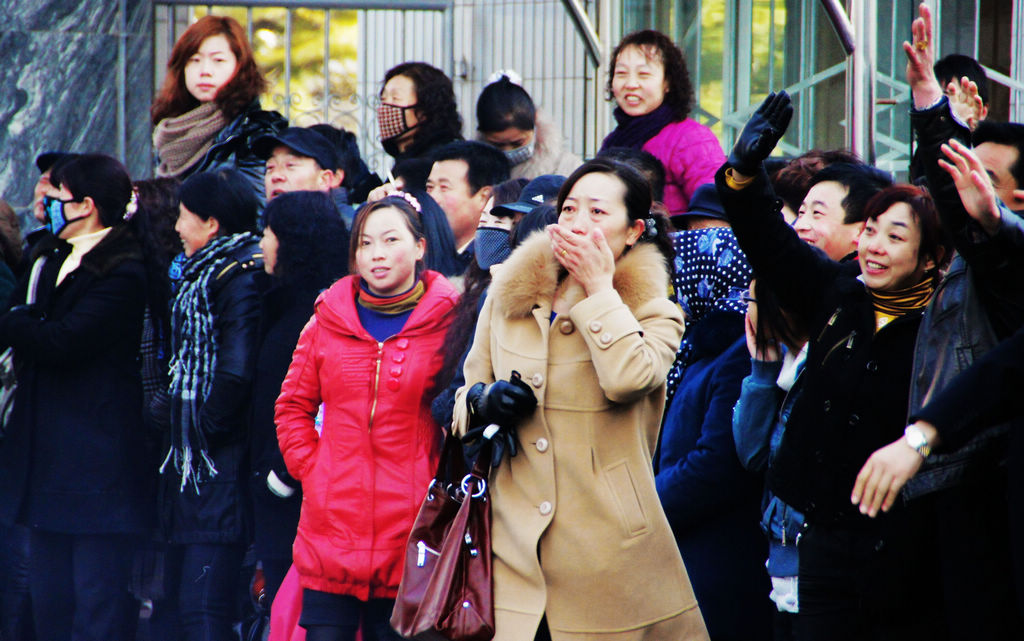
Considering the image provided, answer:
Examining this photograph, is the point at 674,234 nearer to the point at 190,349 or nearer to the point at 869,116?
the point at 869,116

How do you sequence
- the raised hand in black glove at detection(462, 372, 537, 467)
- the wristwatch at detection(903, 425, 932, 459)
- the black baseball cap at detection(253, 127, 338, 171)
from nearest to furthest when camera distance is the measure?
the wristwatch at detection(903, 425, 932, 459) < the raised hand in black glove at detection(462, 372, 537, 467) < the black baseball cap at detection(253, 127, 338, 171)

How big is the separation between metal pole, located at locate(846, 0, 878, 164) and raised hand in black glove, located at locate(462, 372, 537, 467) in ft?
7.32

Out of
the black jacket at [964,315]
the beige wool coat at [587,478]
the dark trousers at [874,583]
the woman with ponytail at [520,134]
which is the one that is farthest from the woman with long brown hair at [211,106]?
the black jacket at [964,315]

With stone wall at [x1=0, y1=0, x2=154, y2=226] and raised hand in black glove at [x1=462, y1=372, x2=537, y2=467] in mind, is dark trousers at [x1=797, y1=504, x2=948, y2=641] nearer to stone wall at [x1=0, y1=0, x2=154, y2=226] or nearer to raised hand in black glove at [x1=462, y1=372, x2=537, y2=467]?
raised hand in black glove at [x1=462, y1=372, x2=537, y2=467]

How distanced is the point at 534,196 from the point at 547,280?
120 cm

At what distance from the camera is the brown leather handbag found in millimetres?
3828

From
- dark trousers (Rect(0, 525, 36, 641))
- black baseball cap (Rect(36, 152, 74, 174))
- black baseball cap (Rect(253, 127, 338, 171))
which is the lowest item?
dark trousers (Rect(0, 525, 36, 641))

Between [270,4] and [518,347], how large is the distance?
614cm

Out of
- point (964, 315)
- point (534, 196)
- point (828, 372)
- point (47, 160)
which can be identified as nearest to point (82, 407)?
point (47, 160)

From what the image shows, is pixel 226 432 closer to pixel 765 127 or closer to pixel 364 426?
pixel 364 426

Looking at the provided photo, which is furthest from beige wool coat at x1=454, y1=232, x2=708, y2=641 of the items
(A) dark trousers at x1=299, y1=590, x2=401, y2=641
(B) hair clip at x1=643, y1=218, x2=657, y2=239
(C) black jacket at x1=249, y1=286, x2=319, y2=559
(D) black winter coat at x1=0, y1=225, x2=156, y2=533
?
(D) black winter coat at x1=0, y1=225, x2=156, y2=533

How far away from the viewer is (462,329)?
198 inches

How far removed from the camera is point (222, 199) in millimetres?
6281

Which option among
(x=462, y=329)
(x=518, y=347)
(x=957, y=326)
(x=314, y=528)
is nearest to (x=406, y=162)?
(x=462, y=329)
